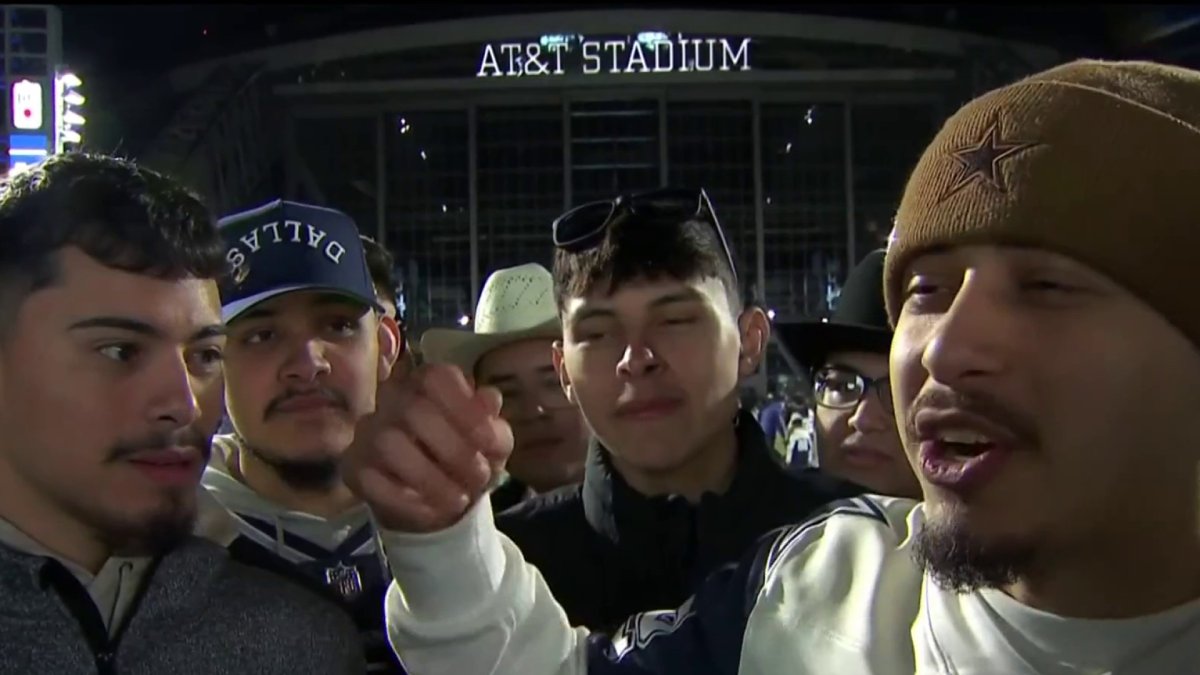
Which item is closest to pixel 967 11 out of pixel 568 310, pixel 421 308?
pixel 421 308

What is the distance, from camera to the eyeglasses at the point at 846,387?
8.23 feet

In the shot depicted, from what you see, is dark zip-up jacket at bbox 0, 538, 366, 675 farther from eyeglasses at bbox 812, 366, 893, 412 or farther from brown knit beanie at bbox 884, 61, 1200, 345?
eyeglasses at bbox 812, 366, 893, 412

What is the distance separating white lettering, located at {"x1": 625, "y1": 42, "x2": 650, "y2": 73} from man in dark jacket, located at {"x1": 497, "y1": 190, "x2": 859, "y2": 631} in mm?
12063

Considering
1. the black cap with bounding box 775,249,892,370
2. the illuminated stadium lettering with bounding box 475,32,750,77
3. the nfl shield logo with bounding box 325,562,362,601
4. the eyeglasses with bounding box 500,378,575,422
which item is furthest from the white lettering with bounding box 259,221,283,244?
the illuminated stadium lettering with bounding box 475,32,750,77

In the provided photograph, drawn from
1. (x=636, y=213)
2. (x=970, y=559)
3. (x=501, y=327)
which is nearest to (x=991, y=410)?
(x=970, y=559)

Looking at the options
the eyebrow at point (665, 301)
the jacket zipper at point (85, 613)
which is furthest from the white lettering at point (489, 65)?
the jacket zipper at point (85, 613)

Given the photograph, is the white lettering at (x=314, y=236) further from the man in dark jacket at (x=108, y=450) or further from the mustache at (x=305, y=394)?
the man in dark jacket at (x=108, y=450)

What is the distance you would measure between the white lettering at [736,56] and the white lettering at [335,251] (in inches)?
483

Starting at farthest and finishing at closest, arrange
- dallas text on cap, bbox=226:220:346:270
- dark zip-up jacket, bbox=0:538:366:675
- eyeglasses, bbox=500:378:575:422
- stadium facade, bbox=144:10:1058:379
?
stadium facade, bbox=144:10:1058:379 < eyeglasses, bbox=500:378:575:422 < dallas text on cap, bbox=226:220:346:270 < dark zip-up jacket, bbox=0:538:366:675

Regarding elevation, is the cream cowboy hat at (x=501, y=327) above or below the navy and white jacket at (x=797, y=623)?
above

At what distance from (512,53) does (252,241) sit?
12570 mm

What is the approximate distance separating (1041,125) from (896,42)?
46.8 ft

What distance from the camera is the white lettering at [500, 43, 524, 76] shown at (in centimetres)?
1400

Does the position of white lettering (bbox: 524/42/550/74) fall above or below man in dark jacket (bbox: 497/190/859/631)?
above
